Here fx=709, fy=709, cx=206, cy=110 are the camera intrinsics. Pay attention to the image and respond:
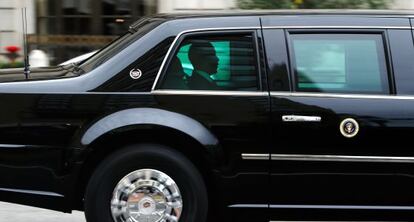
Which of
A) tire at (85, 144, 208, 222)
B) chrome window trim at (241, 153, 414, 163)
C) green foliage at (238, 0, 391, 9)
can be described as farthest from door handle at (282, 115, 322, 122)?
green foliage at (238, 0, 391, 9)

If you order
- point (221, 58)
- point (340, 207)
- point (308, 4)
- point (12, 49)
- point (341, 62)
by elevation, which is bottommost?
point (340, 207)

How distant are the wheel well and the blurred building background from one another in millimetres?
9554

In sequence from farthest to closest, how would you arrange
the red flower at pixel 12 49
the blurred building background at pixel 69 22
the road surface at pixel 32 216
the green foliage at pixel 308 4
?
the blurred building background at pixel 69 22, the red flower at pixel 12 49, the green foliage at pixel 308 4, the road surface at pixel 32 216

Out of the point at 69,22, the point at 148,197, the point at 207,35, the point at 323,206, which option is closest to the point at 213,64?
the point at 207,35

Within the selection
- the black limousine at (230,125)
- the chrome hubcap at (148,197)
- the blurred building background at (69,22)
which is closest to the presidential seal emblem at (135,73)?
the black limousine at (230,125)

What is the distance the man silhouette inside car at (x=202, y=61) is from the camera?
4652 mm

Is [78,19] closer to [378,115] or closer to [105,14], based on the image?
[105,14]

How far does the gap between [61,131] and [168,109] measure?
2.30ft

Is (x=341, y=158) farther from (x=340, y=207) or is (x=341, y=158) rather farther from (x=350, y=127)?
(x=340, y=207)

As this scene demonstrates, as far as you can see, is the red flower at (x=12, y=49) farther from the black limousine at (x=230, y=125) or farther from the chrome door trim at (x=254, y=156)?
the chrome door trim at (x=254, y=156)

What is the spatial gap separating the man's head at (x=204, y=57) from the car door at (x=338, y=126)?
1.20ft

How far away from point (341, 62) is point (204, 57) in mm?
892

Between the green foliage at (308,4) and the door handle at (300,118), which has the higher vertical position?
the green foliage at (308,4)

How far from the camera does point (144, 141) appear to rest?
463cm
